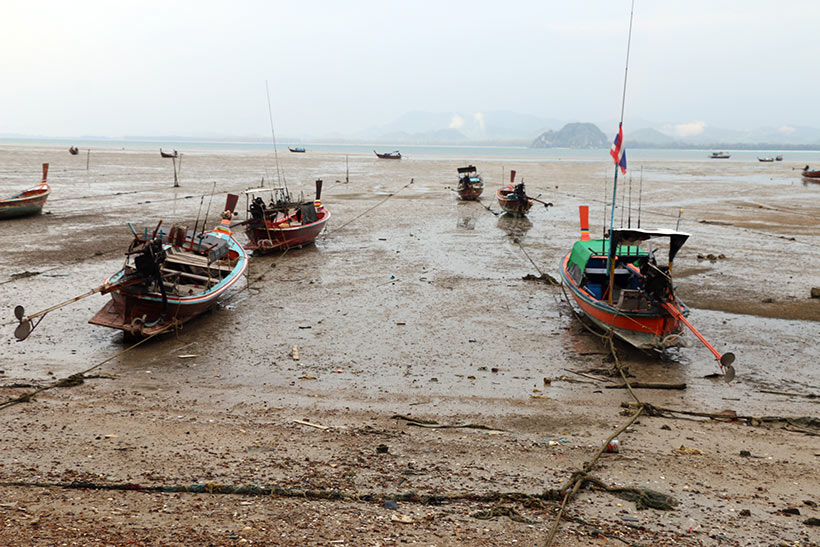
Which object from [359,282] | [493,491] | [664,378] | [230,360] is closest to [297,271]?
[359,282]

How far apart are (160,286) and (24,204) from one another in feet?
Answer: 61.6

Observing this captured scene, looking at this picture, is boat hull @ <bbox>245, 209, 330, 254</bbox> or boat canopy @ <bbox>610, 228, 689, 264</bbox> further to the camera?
boat hull @ <bbox>245, 209, 330, 254</bbox>

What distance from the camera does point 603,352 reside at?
1232 cm

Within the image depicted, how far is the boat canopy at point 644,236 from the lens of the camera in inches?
469

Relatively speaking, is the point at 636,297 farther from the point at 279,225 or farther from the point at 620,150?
the point at 279,225

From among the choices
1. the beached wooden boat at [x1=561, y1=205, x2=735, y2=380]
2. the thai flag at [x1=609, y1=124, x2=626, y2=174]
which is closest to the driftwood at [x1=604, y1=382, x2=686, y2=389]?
the beached wooden boat at [x1=561, y1=205, x2=735, y2=380]

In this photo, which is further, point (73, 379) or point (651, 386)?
point (651, 386)

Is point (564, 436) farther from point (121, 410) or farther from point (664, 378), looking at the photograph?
point (121, 410)

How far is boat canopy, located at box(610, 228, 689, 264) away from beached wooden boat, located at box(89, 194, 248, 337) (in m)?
9.15

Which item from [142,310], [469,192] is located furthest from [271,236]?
[469,192]

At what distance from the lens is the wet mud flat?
628 centimetres

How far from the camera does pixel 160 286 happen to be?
12.1 m

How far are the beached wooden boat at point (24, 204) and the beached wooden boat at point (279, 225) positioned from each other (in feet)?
38.1

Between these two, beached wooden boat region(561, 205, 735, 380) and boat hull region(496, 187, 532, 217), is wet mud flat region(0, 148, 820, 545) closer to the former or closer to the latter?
beached wooden boat region(561, 205, 735, 380)
